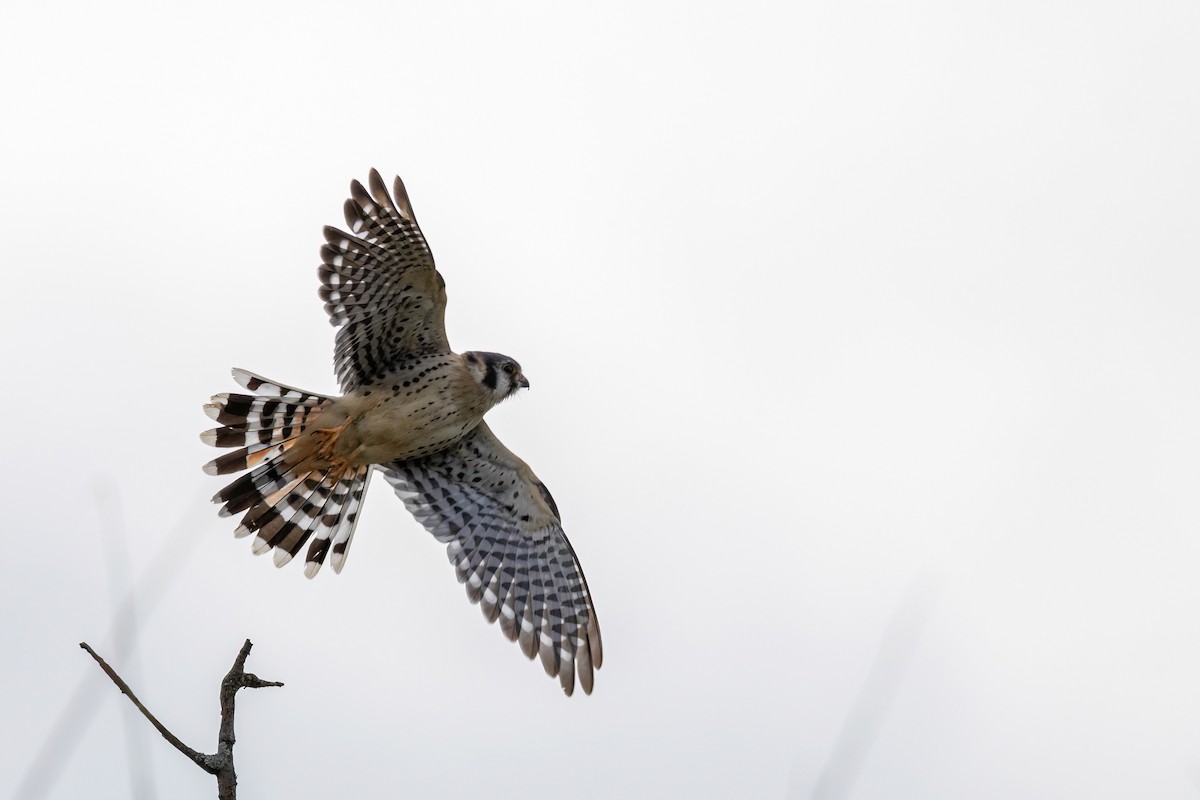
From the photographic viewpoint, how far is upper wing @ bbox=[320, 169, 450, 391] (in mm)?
7281

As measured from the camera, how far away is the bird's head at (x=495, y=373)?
7.98 meters

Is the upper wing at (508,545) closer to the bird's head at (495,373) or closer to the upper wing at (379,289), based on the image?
the bird's head at (495,373)

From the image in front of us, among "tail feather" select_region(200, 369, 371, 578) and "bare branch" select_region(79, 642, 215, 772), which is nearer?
"bare branch" select_region(79, 642, 215, 772)

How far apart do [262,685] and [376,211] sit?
12.8ft

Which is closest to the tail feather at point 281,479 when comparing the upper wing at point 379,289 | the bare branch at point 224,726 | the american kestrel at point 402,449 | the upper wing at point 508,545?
the american kestrel at point 402,449

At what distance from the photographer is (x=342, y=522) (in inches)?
323

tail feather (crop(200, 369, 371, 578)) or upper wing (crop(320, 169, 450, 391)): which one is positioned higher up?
upper wing (crop(320, 169, 450, 391))

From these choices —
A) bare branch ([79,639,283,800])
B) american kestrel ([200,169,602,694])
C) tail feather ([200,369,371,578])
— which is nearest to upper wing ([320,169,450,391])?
american kestrel ([200,169,602,694])

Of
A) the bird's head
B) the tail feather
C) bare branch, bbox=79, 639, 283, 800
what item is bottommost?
bare branch, bbox=79, 639, 283, 800

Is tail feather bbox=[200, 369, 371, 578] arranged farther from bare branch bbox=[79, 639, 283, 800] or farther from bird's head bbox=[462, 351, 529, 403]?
bare branch bbox=[79, 639, 283, 800]

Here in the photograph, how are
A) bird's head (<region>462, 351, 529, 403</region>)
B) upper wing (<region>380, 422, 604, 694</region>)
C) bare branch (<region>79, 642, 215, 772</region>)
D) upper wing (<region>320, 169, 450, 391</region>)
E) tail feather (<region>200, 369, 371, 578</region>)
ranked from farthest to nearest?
upper wing (<region>380, 422, 604, 694</region>)
bird's head (<region>462, 351, 529, 403</region>)
tail feather (<region>200, 369, 371, 578</region>)
upper wing (<region>320, 169, 450, 391</region>)
bare branch (<region>79, 642, 215, 772</region>)

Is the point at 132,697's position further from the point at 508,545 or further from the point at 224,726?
the point at 508,545

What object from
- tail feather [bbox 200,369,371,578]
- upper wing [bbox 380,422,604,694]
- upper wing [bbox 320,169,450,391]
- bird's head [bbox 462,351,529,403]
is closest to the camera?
upper wing [bbox 320,169,450,391]

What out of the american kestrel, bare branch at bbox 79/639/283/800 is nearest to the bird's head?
the american kestrel
